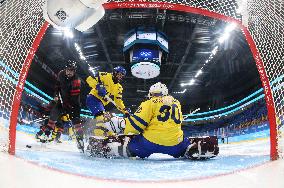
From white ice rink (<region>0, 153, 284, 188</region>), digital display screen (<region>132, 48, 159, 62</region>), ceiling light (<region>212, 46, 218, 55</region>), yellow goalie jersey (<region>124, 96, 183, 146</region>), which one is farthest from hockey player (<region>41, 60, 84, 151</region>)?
ceiling light (<region>212, 46, 218, 55</region>)

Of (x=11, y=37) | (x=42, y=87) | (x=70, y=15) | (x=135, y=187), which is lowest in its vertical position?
(x=135, y=187)

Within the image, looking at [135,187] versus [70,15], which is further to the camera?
[70,15]

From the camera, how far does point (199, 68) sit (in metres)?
11.6

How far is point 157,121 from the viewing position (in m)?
2.54

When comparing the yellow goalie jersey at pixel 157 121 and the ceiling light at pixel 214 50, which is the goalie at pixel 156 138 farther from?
the ceiling light at pixel 214 50

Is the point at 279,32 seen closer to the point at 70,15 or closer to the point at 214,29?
the point at 70,15

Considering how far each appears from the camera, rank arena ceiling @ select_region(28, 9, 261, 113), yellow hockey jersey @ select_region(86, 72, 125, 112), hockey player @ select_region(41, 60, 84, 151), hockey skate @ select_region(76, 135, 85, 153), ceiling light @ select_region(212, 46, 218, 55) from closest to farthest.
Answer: hockey skate @ select_region(76, 135, 85, 153) < hockey player @ select_region(41, 60, 84, 151) < yellow hockey jersey @ select_region(86, 72, 125, 112) < arena ceiling @ select_region(28, 9, 261, 113) < ceiling light @ select_region(212, 46, 218, 55)

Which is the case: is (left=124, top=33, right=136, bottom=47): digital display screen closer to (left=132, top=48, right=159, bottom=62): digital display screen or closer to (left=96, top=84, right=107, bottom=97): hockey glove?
(left=132, top=48, right=159, bottom=62): digital display screen

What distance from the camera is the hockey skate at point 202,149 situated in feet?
8.65

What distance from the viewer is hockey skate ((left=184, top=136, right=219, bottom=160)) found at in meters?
2.64

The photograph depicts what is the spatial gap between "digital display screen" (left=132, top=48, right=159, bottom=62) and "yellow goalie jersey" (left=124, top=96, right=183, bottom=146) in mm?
4173

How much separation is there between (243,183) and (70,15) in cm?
126

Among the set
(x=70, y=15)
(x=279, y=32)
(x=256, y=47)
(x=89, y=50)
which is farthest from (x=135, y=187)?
(x=89, y=50)

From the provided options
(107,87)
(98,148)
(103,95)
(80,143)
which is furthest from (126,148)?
(107,87)
